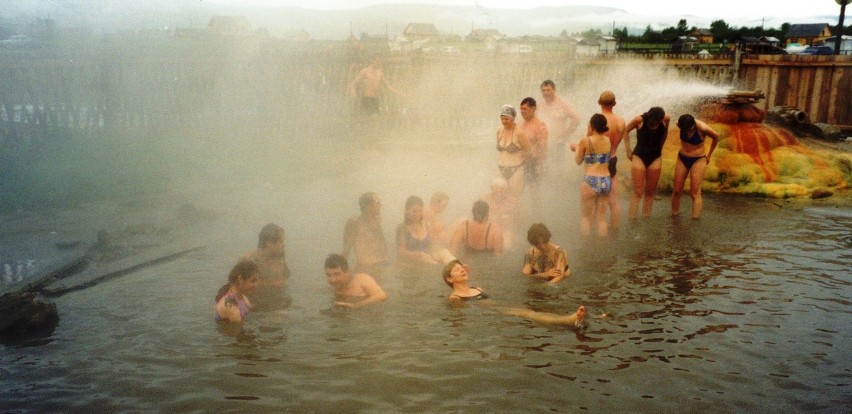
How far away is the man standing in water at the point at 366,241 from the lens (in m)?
7.64

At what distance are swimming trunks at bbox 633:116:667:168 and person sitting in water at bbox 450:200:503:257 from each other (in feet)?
8.82

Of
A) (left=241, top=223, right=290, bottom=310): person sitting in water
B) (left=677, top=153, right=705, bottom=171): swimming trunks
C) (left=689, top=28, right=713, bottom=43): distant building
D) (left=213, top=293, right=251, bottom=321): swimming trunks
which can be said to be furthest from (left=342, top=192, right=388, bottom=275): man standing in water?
(left=689, top=28, right=713, bottom=43): distant building

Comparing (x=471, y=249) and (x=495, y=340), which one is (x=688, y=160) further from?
(x=495, y=340)

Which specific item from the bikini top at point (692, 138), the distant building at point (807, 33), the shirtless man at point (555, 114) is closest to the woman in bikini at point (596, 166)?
the bikini top at point (692, 138)

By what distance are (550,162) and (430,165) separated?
130 inches

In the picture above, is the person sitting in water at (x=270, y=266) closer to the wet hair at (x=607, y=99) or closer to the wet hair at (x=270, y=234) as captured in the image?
the wet hair at (x=270, y=234)

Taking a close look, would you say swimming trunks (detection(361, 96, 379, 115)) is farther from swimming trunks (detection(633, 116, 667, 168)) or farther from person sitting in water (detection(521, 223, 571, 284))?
person sitting in water (detection(521, 223, 571, 284))

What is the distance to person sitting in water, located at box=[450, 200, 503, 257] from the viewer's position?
812cm

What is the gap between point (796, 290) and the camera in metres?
6.67

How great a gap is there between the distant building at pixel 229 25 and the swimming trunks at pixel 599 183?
14.0 metres

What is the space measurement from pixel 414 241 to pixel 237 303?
2.49 metres

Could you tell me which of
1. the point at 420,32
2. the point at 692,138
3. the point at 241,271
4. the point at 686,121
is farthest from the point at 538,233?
the point at 420,32

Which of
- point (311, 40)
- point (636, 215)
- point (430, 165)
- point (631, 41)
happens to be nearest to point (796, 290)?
point (636, 215)

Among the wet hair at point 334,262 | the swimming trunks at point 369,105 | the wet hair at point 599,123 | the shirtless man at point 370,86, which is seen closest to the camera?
the wet hair at point 334,262
